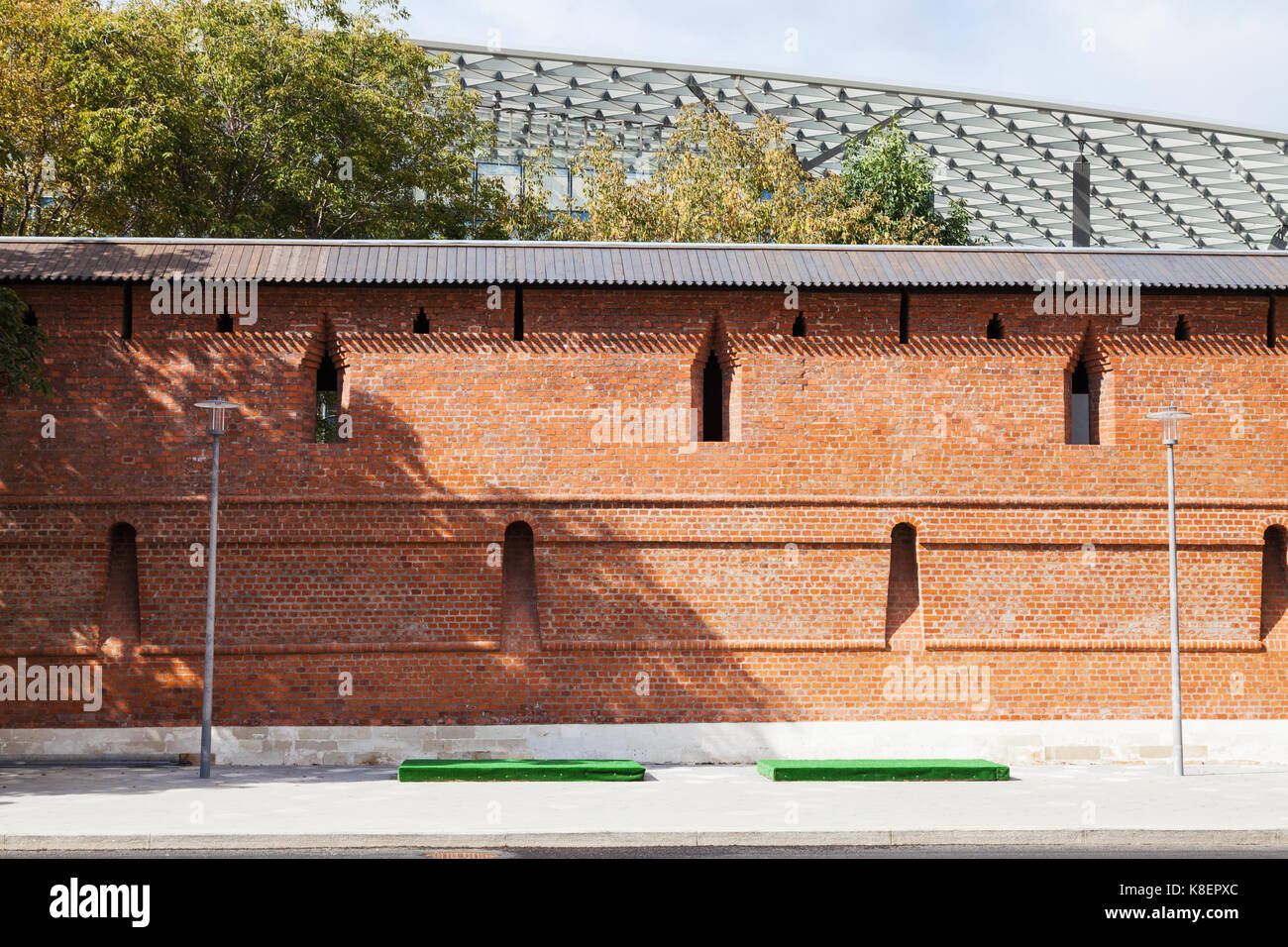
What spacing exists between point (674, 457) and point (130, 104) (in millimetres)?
12909

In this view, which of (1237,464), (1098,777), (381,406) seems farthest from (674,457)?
(1237,464)

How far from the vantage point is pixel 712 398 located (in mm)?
17016

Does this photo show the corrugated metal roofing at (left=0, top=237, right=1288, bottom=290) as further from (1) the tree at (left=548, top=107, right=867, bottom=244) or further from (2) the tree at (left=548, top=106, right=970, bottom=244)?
(1) the tree at (left=548, top=107, right=867, bottom=244)

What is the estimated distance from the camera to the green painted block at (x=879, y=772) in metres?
13.9

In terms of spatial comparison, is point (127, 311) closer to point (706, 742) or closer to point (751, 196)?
point (706, 742)

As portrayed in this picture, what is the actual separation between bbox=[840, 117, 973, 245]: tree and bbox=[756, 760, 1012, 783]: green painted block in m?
16.2

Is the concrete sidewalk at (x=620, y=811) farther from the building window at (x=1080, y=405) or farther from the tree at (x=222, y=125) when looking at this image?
the tree at (x=222, y=125)

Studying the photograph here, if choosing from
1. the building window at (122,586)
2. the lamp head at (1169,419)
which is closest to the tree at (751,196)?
the lamp head at (1169,419)

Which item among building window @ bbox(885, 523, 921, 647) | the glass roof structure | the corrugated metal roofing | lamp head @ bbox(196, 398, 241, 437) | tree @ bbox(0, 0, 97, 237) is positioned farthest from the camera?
the glass roof structure

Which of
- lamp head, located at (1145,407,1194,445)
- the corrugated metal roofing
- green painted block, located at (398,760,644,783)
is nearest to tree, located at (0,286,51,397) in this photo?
Answer: the corrugated metal roofing

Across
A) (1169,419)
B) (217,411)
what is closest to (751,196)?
(1169,419)

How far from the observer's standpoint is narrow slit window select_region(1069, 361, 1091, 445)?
1705cm

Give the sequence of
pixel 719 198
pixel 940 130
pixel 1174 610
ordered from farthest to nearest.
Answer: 1. pixel 940 130
2. pixel 719 198
3. pixel 1174 610

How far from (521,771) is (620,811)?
251 centimetres
